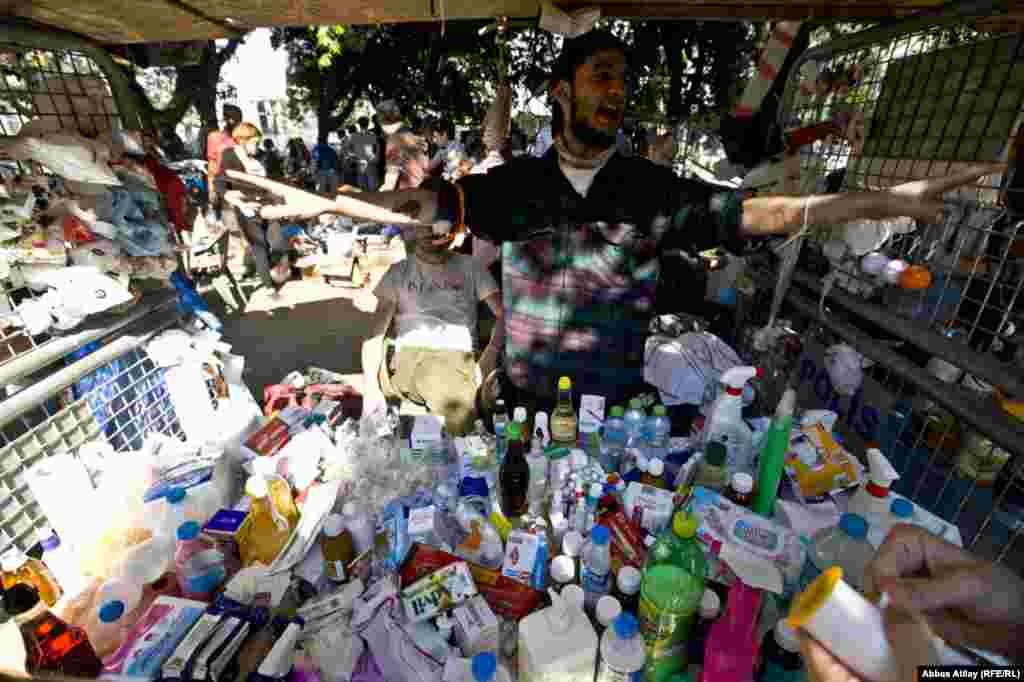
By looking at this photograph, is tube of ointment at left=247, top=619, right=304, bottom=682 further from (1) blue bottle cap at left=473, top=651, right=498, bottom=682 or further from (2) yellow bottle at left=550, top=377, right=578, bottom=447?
(2) yellow bottle at left=550, top=377, right=578, bottom=447

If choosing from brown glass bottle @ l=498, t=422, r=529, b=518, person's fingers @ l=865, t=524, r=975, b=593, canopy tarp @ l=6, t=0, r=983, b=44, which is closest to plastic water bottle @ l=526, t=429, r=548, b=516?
brown glass bottle @ l=498, t=422, r=529, b=518

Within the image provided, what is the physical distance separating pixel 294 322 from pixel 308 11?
511 cm

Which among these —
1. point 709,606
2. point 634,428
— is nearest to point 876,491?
point 709,606

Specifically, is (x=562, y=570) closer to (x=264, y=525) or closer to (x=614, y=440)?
(x=614, y=440)

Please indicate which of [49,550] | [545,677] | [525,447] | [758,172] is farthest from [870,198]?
[49,550]

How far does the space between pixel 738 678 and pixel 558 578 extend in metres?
0.54

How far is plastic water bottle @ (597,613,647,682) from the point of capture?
1.19m

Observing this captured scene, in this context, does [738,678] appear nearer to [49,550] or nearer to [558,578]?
[558,578]

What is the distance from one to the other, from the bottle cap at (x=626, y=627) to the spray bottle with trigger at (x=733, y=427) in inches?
34.8

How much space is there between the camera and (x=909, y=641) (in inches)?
29.0

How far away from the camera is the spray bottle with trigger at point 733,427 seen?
6.06 ft

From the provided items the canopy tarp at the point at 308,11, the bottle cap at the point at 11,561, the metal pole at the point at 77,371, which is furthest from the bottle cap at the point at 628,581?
the metal pole at the point at 77,371

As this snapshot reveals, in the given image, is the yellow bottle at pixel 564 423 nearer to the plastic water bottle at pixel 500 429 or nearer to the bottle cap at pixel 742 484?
the plastic water bottle at pixel 500 429

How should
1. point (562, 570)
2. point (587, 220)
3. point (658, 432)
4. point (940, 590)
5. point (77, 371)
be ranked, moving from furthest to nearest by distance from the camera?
point (587, 220) → point (658, 432) → point (77, 371) → point (562, 570) → point (940, 590)
